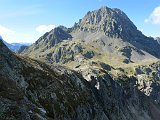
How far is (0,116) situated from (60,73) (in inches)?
2859

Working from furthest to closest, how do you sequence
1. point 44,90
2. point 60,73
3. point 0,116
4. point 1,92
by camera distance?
point 60,73 → point 44,90 → point 1,92 → point 0,116

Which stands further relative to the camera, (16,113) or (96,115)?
(96,115)

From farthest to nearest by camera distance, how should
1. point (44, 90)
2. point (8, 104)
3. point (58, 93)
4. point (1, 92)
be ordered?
point (58, 93) → point (44, 90) → point (1, 92) → point (8, 104)

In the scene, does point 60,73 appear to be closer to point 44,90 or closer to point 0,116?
point 44,90

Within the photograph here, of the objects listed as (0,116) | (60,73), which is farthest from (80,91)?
(0,116)

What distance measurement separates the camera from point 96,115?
113688mm

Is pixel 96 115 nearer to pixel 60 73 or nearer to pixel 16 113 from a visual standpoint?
pixel 60 73

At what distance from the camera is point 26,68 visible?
87.8 meters

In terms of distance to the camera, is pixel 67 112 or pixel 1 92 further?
pixel 67 112

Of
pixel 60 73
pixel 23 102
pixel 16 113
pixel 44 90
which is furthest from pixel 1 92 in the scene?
pixel 60 73

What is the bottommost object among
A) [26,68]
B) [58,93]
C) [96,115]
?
[96,115]

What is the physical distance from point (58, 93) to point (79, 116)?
11.0 meters

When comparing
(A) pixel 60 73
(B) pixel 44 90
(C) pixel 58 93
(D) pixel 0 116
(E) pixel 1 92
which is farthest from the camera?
(A) pixel 60 73

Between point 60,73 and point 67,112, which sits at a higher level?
point 60,73
